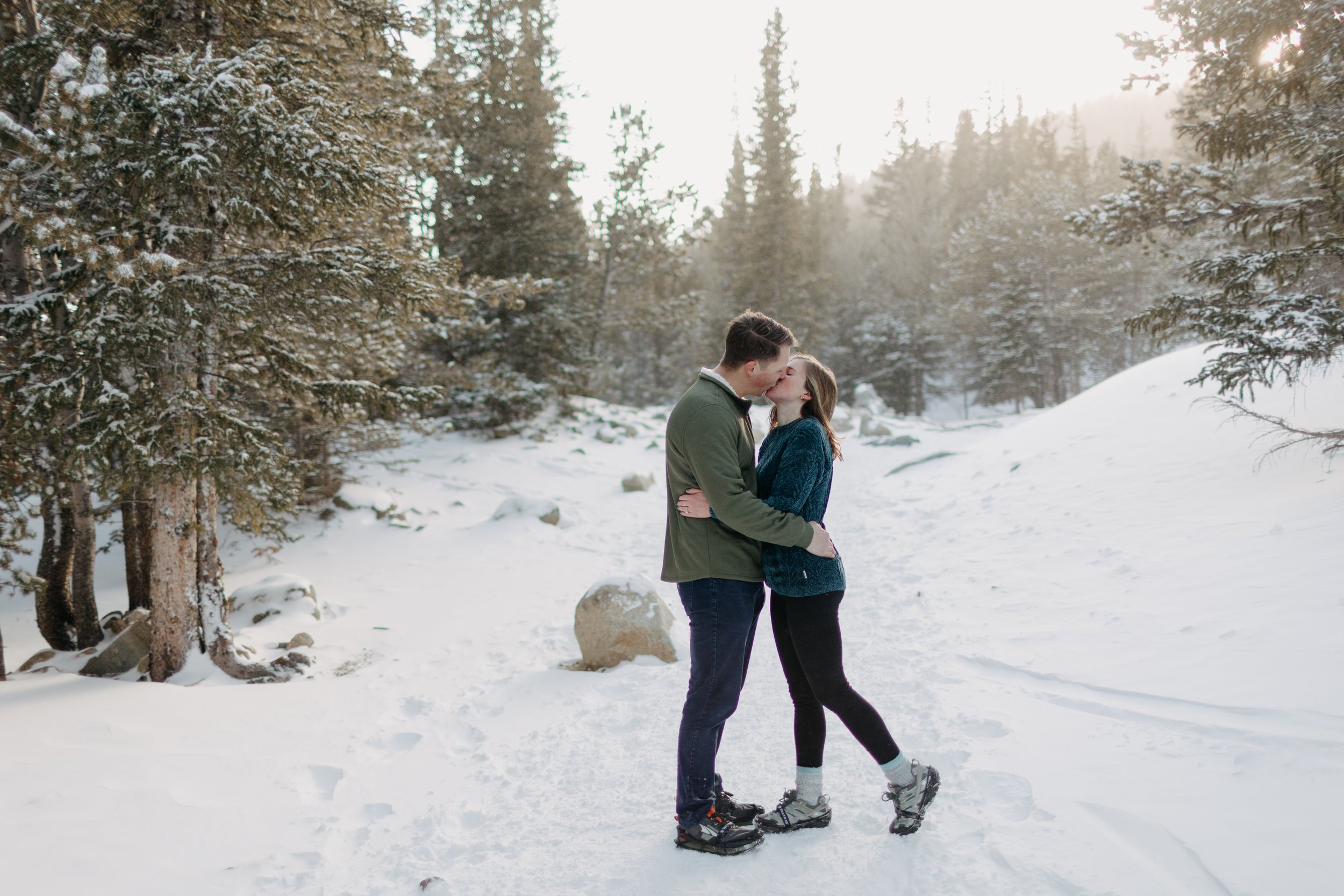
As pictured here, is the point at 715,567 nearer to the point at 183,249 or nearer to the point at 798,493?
the point at 798,493

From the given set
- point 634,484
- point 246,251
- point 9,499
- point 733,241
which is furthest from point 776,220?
point 9,499

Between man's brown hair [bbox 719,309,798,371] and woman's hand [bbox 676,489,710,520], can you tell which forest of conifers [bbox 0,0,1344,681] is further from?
woman's hand [bbox 676,489,710,520]

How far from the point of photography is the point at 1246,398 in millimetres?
8539

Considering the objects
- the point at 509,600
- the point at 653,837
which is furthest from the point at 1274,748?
the point at 509,600

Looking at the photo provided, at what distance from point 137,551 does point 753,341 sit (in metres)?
7.36

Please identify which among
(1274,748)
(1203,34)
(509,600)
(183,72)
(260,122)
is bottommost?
(509,600)

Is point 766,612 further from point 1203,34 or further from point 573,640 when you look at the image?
point 1203,34

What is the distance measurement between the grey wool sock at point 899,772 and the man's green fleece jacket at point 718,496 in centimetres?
106

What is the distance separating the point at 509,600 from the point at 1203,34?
8.75 m

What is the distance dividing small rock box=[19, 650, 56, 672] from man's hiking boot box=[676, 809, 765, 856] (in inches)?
257

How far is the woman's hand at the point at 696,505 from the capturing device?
10.1ft

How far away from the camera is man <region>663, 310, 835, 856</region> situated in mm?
3078

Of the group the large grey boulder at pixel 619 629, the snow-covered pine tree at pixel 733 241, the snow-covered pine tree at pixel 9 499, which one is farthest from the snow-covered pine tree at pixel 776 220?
the snow-covered pine tree at pixel 9 499

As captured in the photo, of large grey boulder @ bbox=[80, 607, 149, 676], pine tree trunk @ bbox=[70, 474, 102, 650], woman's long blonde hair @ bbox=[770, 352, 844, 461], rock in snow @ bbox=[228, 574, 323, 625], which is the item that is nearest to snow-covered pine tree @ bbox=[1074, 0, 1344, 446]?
woman's long blonde hair @ bbox=[770, 352, 844, 461]
